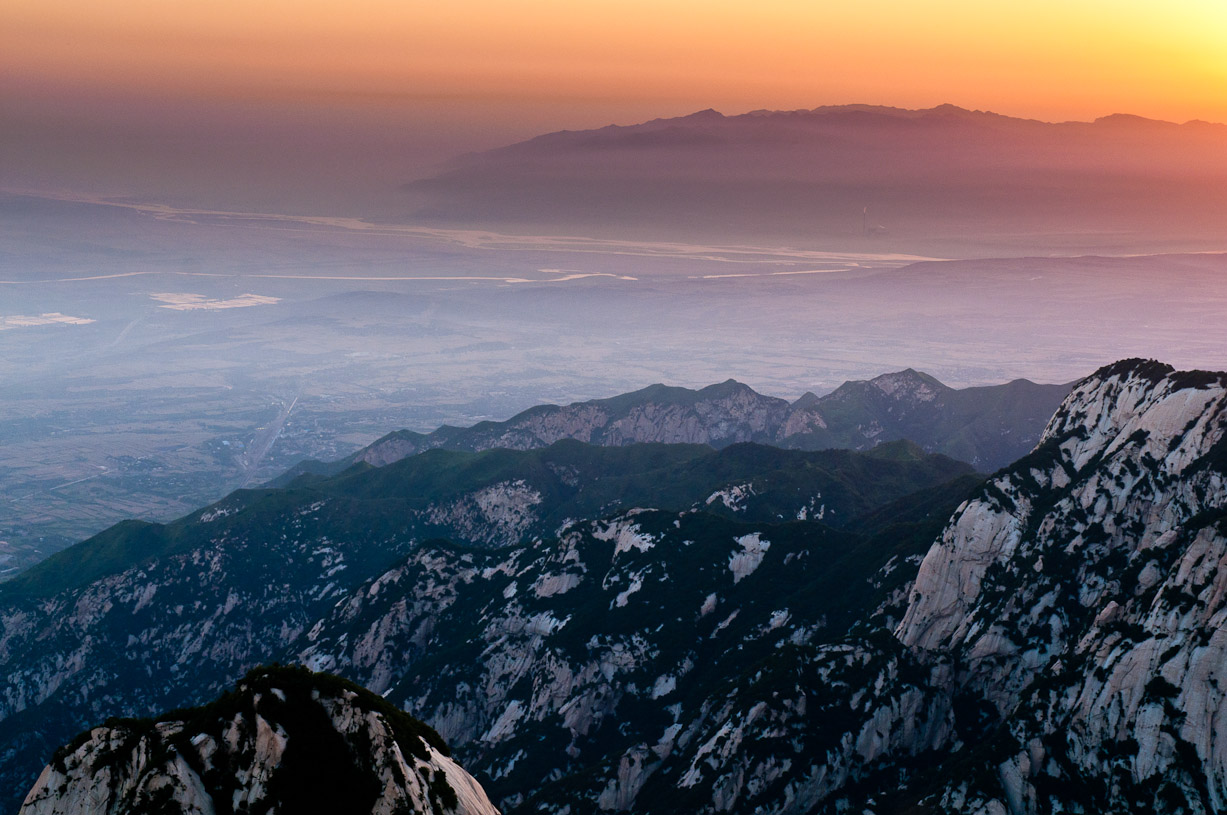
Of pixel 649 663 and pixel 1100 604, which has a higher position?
pixel 1100 604

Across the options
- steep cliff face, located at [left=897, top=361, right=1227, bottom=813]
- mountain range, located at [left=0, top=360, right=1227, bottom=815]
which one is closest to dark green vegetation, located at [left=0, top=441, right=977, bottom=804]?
mountain range, located at [left=0, top=360, right=1227, bottom=815]

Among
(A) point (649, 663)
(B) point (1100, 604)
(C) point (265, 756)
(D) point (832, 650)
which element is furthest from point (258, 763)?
(A) point (649, 663)

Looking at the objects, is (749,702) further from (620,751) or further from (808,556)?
(808,556)

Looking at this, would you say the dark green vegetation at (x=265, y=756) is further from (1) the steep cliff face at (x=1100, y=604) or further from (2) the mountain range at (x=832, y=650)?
(1) the steep cliff face at (x=1100, y=604)

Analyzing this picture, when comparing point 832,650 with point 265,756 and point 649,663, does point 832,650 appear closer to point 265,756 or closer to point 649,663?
point 649,663

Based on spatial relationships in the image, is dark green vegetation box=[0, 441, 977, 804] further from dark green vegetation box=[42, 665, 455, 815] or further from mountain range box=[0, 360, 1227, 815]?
dark green vegetation box=[42, 665, 455, 815]

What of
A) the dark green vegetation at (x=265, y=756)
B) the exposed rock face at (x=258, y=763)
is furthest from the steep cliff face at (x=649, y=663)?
the dark green vegetation at (x=265, y=756)
